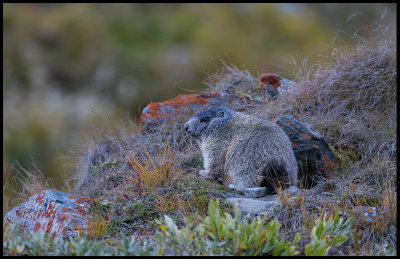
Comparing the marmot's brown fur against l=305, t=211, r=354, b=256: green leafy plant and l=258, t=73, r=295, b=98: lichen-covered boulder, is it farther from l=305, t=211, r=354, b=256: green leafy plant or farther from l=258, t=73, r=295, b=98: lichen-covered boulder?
l=258, t=73, r=295, b=98: lichen-covered boulder

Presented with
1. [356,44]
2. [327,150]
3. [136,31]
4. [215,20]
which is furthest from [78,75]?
[327,150]

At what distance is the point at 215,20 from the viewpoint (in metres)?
26.2

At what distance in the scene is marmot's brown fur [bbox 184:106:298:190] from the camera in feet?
19.4

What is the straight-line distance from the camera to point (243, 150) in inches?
242

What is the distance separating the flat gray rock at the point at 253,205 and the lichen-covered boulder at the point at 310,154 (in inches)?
61.9

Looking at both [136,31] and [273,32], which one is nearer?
[273,32]

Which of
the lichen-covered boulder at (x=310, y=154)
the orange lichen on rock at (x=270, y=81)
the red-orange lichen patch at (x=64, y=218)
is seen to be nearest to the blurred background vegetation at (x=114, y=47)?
the orange lichen on rock at (x=270, y=81)

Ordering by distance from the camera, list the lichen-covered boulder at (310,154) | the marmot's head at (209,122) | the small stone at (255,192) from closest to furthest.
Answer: the small stone at (255,192) < the marmot's head at (209,122) < the lichen-covered boulder at (310,154)

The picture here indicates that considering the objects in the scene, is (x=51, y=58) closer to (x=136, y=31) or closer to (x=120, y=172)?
(x=136, y=31)

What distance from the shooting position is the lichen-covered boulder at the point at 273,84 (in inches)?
363

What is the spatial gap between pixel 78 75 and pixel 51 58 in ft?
6.22

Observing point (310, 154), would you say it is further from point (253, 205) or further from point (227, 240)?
point (227, 240)

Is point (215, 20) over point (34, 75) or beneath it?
over

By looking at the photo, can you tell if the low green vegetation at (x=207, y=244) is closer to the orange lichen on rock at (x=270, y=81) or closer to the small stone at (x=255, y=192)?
the small stone at (x=255, y=192)
